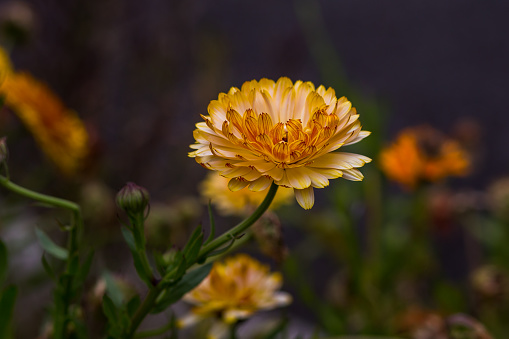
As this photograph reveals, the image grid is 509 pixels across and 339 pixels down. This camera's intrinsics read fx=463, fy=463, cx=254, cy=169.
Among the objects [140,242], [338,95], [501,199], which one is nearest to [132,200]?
[140,242]

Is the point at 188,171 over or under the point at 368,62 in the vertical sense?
under

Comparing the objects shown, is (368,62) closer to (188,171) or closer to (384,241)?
(188,171)

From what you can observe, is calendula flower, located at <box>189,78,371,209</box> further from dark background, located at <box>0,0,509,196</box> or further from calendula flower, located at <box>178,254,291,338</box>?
dark background, located at <box>0,0,509,196</box>

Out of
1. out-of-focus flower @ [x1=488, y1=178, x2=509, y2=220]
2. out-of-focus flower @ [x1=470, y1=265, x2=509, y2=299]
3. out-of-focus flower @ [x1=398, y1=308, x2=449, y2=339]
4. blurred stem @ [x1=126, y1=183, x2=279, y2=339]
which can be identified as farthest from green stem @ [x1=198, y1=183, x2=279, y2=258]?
out-of-focus flower @ [x1=488, y1=178, x2=509, y2=220]

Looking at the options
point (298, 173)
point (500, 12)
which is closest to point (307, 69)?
point (500, 12)

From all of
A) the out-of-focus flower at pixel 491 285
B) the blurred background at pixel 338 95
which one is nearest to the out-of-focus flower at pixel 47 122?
the blurred background at pixel 338 95

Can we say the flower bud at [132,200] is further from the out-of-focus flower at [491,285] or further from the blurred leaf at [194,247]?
the out-of-focus flower at [491,285]

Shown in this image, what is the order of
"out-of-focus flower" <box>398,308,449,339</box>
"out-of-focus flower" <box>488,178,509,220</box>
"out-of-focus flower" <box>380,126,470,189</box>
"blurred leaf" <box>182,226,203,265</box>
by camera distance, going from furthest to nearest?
"out-of-focus flower" <box>488,178,509,220</box>
"out-of-focus flower" <box>380,126,470,189</box>
"out-of-focus flower" <box>398,308,449,339</box>
"blurred leaf" <box>182,226,203,265</box>

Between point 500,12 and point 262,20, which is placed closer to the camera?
point 500,12
